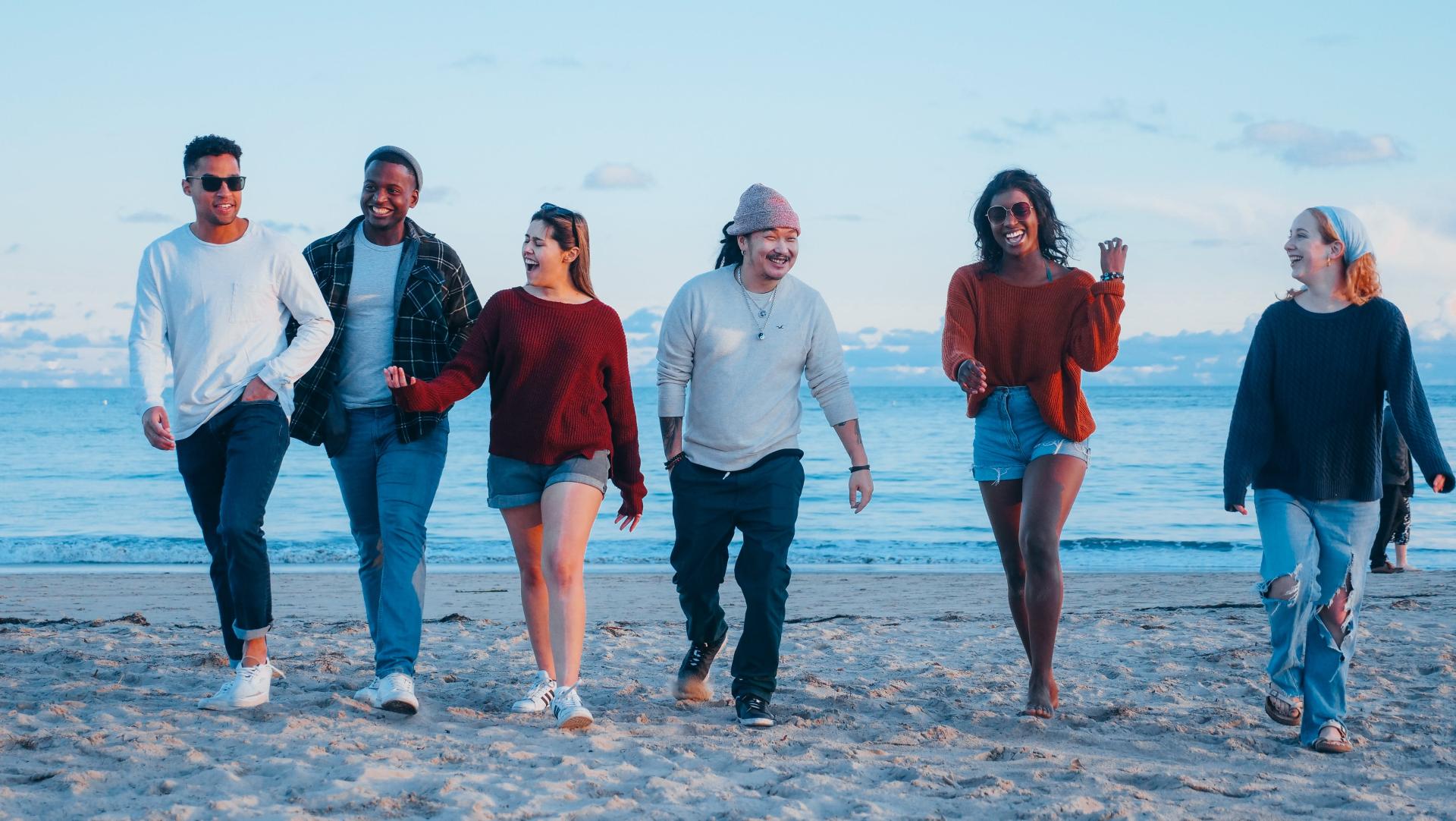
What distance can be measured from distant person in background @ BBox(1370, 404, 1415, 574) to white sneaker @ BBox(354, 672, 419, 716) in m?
6.74

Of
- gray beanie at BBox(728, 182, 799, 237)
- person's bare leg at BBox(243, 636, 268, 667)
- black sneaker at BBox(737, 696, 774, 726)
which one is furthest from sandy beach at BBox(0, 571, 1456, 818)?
gray beanie at BBox(728, 182, 799, 237)

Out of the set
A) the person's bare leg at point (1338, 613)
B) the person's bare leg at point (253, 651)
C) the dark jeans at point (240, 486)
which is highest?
the dark jeans at point (240, 486)

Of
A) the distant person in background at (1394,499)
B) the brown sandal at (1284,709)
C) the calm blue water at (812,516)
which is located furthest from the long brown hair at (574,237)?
the calm blue water at (812,516)

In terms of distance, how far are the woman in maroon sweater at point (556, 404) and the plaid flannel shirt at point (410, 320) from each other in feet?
0.64

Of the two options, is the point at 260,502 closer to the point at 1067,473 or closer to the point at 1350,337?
the point at 1067,473

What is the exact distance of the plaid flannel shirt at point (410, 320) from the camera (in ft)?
14.9

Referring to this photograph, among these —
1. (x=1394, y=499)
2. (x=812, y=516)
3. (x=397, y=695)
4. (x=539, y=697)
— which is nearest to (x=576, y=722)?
(x=539, y=697)

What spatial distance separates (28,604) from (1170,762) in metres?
7.97

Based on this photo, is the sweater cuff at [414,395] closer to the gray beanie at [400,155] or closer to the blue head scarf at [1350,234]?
the gray beanie at [400,155]

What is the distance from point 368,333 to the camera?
461cm

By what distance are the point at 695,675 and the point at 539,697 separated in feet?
2.25

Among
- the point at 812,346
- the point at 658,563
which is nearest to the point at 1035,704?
the point at 812,346

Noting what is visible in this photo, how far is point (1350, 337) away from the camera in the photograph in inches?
161

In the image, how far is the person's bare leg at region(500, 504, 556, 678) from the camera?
177 inches
